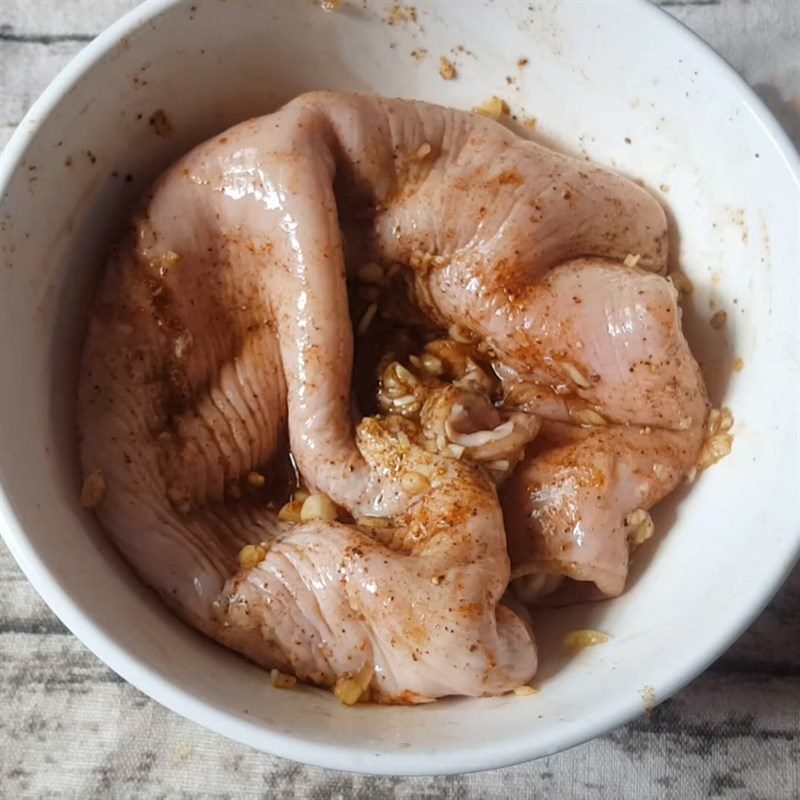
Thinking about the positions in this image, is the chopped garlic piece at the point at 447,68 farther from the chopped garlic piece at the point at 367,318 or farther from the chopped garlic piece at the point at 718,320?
the chopped garlic piece at the point at 718,320

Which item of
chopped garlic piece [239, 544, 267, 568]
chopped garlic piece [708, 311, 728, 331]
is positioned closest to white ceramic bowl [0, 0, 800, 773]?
chopped garlic piece [708, 311, 728, 331]

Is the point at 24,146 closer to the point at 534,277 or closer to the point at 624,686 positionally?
the point at 534,277

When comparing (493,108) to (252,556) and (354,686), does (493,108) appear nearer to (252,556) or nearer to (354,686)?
(252,556)

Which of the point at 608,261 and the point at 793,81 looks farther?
the point at 793,81

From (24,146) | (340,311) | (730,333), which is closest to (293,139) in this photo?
(340,311)

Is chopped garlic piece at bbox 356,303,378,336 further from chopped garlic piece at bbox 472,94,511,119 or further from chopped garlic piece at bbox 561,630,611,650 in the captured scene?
→ chopped garlic piece at bbox 561,630,611,650

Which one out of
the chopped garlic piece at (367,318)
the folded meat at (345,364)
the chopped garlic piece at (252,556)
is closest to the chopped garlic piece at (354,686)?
the folded meat at (345,364)
